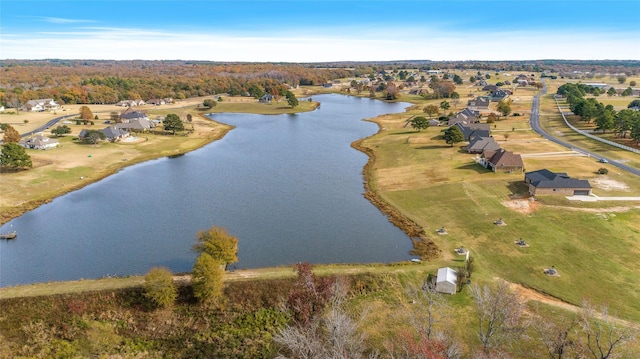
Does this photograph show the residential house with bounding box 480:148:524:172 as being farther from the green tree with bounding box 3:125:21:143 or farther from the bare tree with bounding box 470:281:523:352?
the green tree with bounding box 3:125:21:143

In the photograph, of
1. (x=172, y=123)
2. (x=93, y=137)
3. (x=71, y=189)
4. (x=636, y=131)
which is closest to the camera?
(x=71, y=189)

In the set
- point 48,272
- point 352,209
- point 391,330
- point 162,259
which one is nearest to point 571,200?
point 352,209

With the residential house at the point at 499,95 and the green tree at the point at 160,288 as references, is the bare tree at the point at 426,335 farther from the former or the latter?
the residential house at the point at 499,95

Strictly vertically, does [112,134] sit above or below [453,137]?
below

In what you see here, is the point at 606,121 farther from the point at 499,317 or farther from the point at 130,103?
the point at 130,103

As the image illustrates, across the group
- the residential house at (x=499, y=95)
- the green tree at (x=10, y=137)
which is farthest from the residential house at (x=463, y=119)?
the green tree at (x=10, y=137)

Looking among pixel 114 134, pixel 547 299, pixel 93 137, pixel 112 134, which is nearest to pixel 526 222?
pixel 547 299

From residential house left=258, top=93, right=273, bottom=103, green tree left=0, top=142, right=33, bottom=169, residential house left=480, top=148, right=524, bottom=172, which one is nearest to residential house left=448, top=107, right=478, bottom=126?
residential house left=480, top=148, right=524, bottom=172
